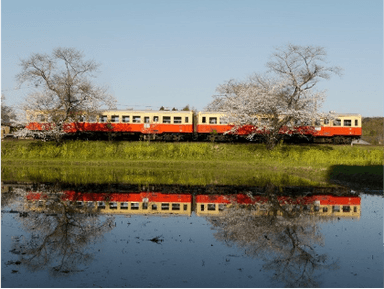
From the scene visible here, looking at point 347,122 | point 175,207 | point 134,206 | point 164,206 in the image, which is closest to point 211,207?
point 175,207

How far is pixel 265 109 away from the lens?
118 ft

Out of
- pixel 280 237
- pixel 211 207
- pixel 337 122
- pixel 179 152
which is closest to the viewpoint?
pixel 280 237

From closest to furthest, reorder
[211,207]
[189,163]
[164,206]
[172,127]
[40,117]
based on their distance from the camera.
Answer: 1. [211,207]
2. [164,206]
3. [189,163]
4. [40,117]
5. [172,127]

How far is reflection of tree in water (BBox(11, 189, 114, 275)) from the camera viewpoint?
8.86 m

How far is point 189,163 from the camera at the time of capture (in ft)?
102

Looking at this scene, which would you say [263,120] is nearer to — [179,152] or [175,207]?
[179,152]

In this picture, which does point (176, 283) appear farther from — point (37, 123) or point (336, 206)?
point (37, 123)

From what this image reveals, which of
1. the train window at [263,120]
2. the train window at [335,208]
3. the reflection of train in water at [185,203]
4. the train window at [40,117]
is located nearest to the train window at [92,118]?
the train window at [40,117]

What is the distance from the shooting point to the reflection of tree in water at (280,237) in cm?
861

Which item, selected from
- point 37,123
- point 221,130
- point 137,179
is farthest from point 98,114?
point 137,179

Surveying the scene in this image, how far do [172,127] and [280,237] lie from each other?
30.5 metres

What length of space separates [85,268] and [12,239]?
2966 millimetres

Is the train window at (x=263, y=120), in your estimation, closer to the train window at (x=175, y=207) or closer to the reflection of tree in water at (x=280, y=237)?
the reflection of tree in water at (x=280, y=237)

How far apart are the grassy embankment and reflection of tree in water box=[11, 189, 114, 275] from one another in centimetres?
889
